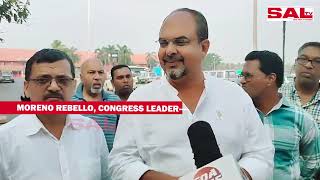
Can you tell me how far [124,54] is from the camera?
173 centimetres

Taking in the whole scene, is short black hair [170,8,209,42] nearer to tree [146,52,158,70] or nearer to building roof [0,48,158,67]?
building roof [0,48,158,67]

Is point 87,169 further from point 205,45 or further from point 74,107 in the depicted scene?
point 205,45

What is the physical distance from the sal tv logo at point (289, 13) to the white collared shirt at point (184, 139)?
821 millimetres

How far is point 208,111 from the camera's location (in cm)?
98

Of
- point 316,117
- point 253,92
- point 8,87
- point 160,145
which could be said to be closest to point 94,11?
point 8,87

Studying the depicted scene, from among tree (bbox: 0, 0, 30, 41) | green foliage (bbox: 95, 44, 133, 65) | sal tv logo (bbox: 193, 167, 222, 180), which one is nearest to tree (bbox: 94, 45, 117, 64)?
green foliage (bbox: 95, 44, 133, 65)

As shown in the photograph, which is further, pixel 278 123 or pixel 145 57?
pixel 145 57

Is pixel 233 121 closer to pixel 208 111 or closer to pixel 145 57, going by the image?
pixel 208 111

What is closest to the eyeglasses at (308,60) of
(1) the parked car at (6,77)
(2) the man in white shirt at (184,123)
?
(2) the man in white shirt at (184,123)

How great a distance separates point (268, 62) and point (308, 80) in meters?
0.43

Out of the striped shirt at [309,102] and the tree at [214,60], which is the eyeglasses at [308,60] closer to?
the striped shirt at [309,102]

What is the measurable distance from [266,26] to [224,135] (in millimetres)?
902

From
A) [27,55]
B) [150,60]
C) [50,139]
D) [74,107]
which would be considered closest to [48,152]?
[50,139]

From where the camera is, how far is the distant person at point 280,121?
137 centimetres
